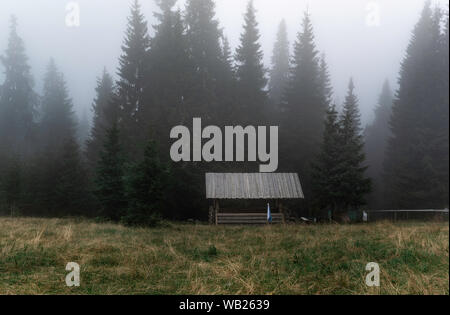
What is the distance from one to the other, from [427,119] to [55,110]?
5134cm

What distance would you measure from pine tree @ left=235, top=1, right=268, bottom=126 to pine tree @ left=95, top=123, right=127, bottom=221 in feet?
41.7

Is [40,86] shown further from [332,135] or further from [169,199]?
[332,135]

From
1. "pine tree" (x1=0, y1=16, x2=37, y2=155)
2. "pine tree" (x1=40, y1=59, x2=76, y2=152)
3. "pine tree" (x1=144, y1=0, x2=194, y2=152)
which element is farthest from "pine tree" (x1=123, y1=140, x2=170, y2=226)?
"pine tree" (x1=40, y1=59, x2=76, y2=152)

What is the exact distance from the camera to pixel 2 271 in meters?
6.26

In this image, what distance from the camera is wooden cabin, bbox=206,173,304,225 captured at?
2151 cm

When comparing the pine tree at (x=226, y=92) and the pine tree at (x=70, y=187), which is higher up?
the pine tree at (x=226, y=92)

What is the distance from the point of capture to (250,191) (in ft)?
72.0

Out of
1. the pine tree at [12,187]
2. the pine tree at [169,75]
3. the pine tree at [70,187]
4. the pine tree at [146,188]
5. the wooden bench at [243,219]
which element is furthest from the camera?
the pine tree at [169,75]

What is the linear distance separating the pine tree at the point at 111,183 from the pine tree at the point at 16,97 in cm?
2324

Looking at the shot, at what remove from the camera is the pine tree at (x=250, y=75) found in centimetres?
3157

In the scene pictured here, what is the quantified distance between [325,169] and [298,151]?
21.9ft

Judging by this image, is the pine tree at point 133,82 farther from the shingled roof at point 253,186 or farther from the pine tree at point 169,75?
the shingled roof at point 253,186

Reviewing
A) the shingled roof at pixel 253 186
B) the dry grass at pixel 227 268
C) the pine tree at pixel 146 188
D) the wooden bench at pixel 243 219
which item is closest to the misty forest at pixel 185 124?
the pine tree at pixel 146 188
